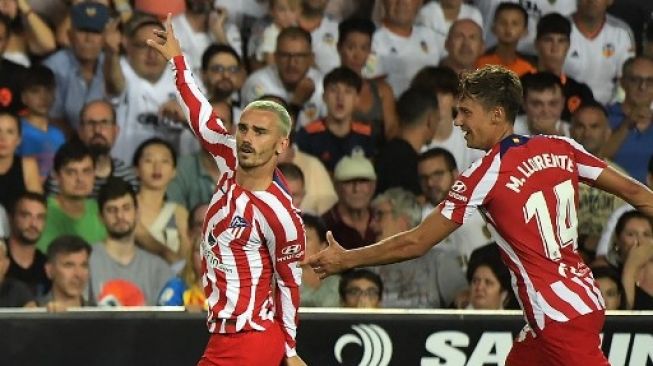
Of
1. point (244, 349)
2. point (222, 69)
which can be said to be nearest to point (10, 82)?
point (222, 69)

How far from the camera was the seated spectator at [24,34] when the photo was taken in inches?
310

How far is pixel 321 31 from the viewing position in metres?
8.24

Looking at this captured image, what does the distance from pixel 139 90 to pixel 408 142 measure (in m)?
1.76

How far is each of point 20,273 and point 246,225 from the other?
289 cm

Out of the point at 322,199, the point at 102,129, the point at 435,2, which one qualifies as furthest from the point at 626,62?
the point at 102,129

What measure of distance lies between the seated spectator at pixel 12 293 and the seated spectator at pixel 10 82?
3.25 feet

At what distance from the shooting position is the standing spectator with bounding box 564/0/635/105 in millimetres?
8328

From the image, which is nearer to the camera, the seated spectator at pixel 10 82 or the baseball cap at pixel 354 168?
the seated spectator at pixel 10 82

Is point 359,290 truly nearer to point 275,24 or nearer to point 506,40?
point 275,24

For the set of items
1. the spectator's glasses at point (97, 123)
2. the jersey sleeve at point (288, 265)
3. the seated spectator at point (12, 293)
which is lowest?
the seated spectator at point (12, 293)

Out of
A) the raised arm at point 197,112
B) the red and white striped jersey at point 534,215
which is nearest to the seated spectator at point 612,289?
the red and white striped jersey at point 534,215

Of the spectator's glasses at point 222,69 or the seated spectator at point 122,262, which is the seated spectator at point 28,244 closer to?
the seated spectator at point 122,262

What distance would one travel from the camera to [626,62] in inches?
330

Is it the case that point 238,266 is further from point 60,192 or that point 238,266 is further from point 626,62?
point 626,62
